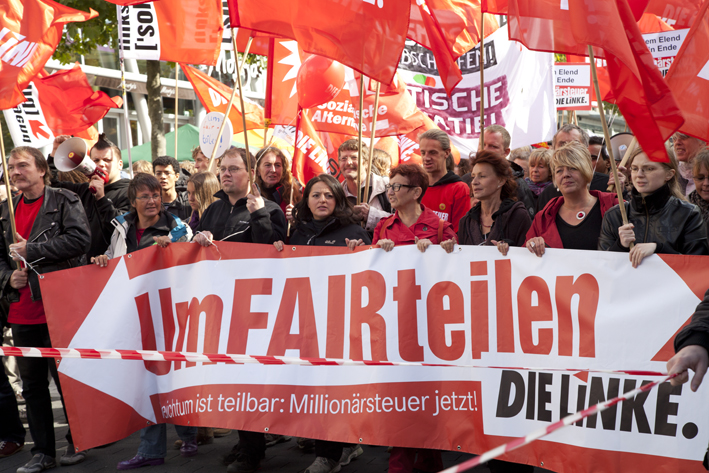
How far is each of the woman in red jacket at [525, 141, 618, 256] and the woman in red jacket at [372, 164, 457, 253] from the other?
608 millimetres

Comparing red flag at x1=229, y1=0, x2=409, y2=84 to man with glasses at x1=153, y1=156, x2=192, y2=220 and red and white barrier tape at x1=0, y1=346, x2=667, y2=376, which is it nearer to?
red and white barrier tape at x1=0, y1=346, x2=667, y2=376

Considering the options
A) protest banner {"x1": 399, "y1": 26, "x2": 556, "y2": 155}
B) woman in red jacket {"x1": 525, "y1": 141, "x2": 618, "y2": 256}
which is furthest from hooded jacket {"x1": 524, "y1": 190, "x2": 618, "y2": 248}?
protest banner {"x1": 399, "y1": 26, "x2": 556, "y2": 155}

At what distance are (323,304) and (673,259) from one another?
6.75ft

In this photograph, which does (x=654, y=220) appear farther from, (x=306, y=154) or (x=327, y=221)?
(x=306, y=154)

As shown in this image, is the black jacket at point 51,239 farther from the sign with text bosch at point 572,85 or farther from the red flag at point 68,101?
the sign with text bosch at point 572,85

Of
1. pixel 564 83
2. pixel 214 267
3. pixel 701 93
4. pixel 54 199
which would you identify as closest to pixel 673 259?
pixel 701 93

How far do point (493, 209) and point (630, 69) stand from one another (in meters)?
1.21

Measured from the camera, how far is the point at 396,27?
479 centimetres

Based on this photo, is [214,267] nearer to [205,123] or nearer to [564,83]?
[205,123]

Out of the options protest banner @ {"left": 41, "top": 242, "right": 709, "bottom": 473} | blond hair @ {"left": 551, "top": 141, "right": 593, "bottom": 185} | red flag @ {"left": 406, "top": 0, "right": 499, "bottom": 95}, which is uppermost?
red flag @ {"left": 406, "top": 0, "right": 499, "bottom": 95}

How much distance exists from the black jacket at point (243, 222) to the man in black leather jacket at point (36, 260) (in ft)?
2.98

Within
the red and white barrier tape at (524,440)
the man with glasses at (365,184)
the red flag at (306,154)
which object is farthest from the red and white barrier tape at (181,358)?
the red flag at (306,154)

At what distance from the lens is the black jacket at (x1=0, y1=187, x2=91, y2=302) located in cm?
507

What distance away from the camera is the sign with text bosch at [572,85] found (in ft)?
34.9
